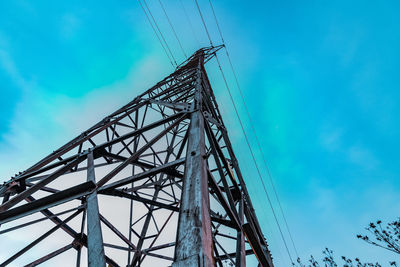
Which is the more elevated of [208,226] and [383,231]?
[383,231]

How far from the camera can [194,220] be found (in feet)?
6.19

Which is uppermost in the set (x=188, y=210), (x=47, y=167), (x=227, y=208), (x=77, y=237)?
(x=47, y=167)

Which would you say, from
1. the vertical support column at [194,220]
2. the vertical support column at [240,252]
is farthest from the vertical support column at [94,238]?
the vertical support column at [240,252]

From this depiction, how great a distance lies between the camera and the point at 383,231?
24.1ft

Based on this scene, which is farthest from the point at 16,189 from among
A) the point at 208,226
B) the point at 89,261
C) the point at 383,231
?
the point at 383,231

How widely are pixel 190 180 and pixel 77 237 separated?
3.53 m

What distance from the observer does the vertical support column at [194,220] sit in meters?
1.63

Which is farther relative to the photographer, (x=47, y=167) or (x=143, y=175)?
(x=47, y=167)

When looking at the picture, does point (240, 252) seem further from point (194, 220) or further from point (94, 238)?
point (94, 238)

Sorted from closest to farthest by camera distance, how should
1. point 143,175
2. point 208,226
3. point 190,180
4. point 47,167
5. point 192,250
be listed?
point 192,250, point 208,226, point 190,180, point 143,175, point 47,167

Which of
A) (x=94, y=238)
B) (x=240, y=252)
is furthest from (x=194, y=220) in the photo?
(x=240, y=252)

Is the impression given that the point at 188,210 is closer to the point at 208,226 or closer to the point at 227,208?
the point at 208,226

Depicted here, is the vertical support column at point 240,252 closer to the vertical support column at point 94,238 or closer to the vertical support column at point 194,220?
the vertical support column at point 194,220

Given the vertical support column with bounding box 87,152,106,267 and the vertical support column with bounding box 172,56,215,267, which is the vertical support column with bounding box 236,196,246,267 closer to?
the vertical support column with bounding box 172,56,215,267
